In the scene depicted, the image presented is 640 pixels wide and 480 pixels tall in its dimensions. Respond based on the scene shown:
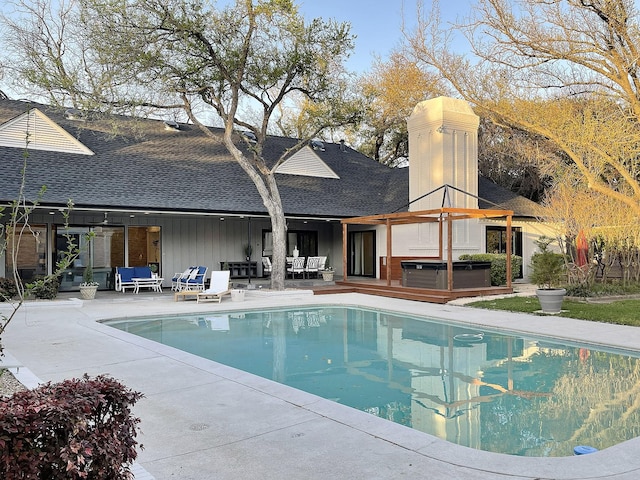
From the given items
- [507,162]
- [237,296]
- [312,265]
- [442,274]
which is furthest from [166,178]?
[507,162]

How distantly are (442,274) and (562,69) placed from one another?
5.90 m

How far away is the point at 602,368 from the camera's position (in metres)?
6.90

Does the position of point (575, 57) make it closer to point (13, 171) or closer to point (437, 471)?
point (437, 471)

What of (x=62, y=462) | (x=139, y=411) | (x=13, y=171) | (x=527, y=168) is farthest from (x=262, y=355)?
(x=527, y=168)

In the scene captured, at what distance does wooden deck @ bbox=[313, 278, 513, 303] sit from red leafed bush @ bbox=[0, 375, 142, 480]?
12.0 metres

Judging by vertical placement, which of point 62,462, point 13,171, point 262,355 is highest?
point 13,171

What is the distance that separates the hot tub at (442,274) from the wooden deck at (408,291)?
0.25m

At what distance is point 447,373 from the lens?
22.7 ft

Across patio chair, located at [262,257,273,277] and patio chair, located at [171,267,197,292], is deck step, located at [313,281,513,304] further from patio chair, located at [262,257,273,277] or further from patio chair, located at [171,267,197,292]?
patio chair, located at [171,267,197,292]

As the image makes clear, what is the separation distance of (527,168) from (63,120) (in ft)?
70.8

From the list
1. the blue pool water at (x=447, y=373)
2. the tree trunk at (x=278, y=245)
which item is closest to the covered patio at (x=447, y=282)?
the tree trunk at (x=278, y=245)

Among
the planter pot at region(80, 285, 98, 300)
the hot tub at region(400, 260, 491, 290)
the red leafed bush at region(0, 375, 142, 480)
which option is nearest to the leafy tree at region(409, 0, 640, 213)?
the hot tub at region(400, 260, 491, 290)

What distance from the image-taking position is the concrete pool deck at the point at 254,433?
3354mm

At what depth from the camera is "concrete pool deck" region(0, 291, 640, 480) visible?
3354 millimetres
